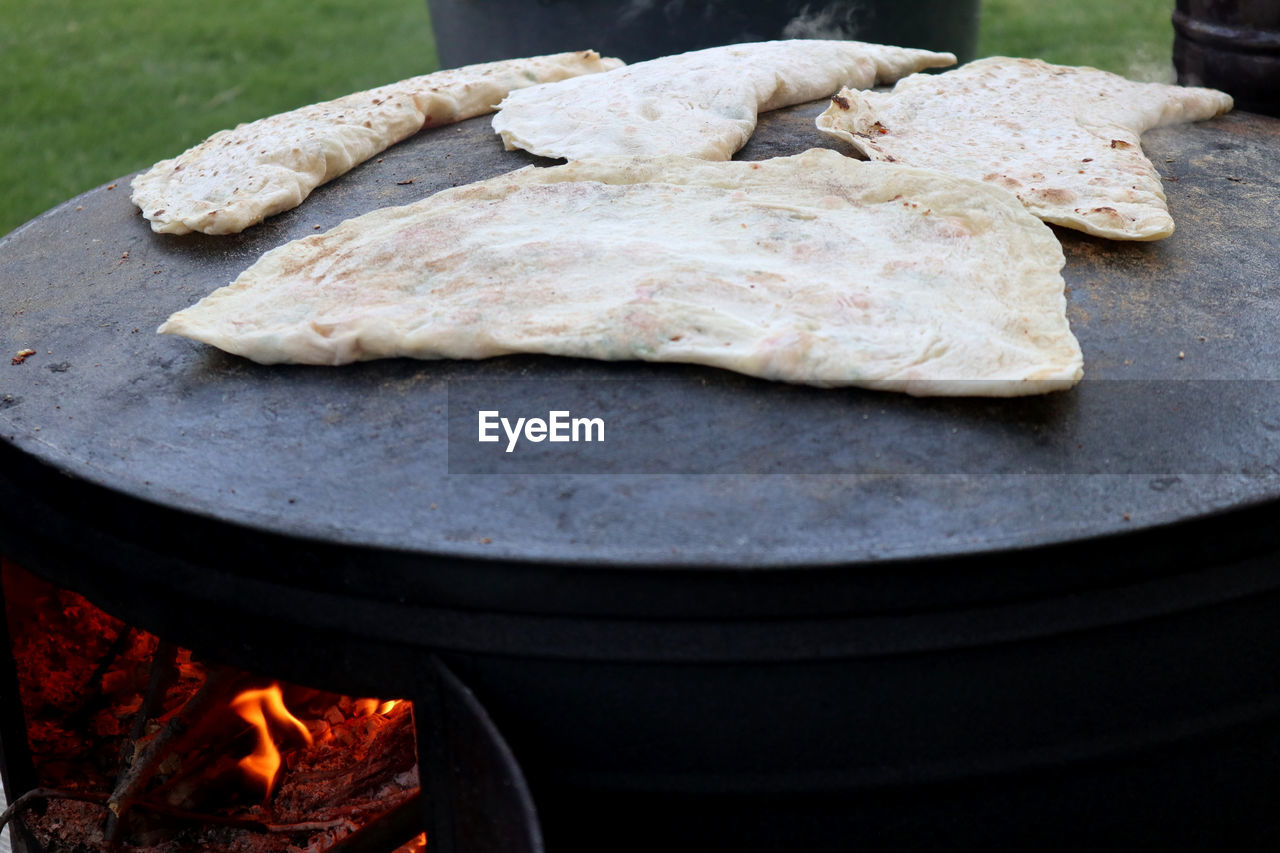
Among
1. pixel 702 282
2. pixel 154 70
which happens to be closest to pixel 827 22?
pixel 702 282

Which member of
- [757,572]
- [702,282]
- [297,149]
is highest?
[297,149]

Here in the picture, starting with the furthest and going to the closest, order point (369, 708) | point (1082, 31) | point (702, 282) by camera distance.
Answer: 1. point (1082, 31)
2. point (369, 708)
3. point (702, 282)

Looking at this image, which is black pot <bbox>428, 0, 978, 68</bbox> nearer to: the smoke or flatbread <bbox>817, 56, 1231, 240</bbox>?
the smoke

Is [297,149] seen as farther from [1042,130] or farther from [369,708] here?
[1042,130]

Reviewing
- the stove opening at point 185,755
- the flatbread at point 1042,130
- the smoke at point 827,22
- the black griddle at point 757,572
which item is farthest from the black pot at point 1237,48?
the stove opening at point 185,755

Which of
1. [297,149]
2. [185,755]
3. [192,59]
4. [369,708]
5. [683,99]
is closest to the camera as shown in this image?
[185,755]

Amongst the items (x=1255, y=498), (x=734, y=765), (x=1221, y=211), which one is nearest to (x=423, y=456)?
(x=734, y=765)
